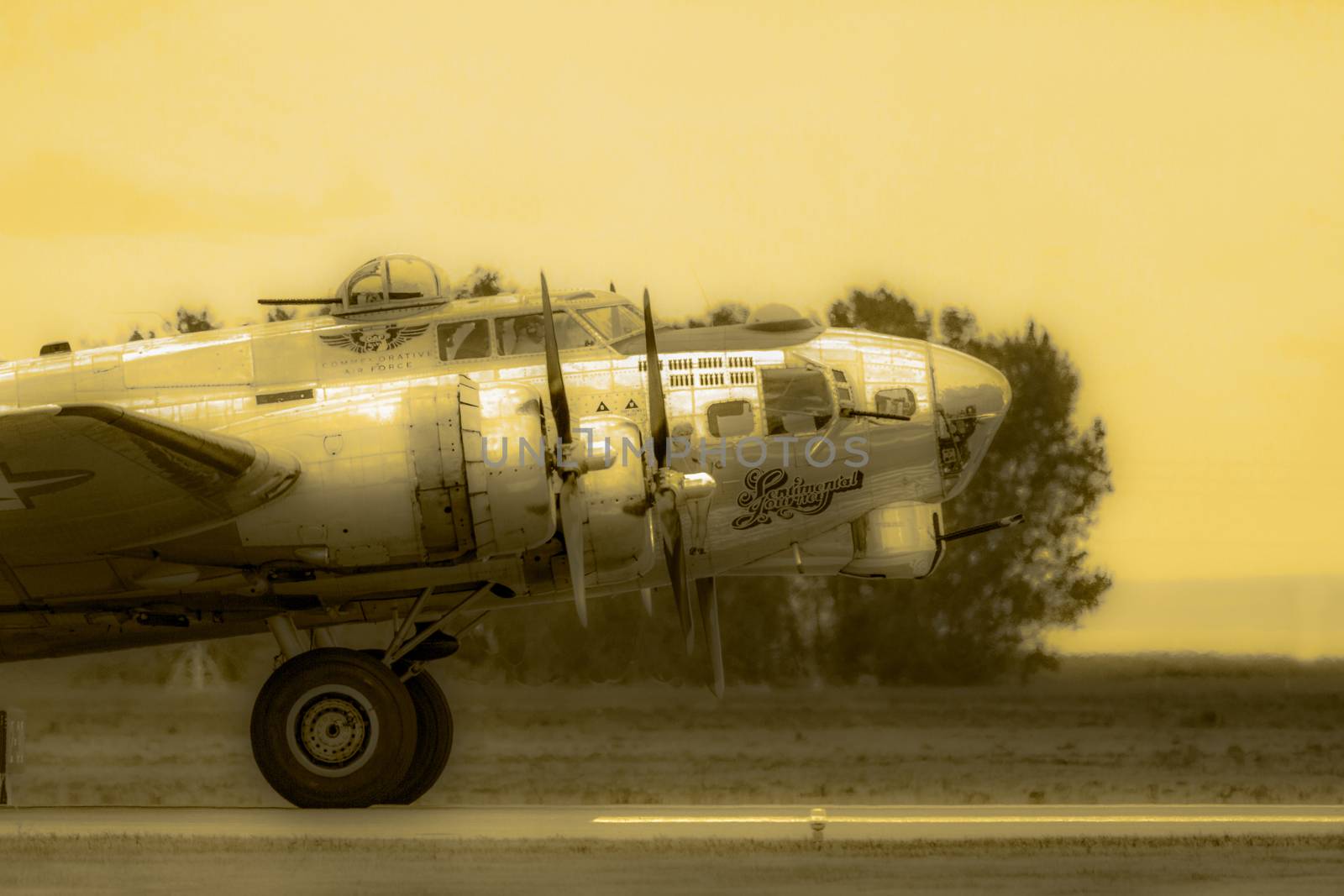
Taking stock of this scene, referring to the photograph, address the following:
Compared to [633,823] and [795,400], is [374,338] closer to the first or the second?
[795,400]

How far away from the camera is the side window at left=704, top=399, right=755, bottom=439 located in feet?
51.3

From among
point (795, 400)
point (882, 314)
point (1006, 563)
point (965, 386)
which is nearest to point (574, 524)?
point (795, 400)

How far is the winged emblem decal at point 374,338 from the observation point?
16.1 meters

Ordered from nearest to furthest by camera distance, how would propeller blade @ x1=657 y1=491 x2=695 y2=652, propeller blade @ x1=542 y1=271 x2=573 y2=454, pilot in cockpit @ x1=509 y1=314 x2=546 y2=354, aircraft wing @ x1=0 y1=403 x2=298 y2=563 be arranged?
aircraft wing @ x1=0 y1=403 x2=298 y2=563, propeller blade @ x1=542 y1=271 x2=573 y2=454, propeller blade @ x1=657 y1=491 x2=695 y2=652, pilot in cockpit @ x1=509 y1=314 x2=546 y2=354

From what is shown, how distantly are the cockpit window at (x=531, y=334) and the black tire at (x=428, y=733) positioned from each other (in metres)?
3.26

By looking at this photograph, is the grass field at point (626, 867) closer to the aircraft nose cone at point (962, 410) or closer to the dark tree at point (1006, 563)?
the aircraft nose cone at point (962, 410)

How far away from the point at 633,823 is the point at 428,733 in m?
2.93

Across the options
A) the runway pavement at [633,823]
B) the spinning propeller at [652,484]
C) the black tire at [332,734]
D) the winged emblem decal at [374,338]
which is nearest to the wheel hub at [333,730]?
the black tire at [332,734]

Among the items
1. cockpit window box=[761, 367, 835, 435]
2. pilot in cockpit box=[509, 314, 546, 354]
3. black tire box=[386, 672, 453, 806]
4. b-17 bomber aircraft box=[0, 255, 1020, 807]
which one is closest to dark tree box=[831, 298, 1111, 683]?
b-17 bomber aircraft box=[0, 255, 1020, 807]

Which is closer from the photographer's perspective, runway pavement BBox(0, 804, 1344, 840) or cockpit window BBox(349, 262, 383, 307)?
runway pavement BBox(0, 804, 1344, 840)

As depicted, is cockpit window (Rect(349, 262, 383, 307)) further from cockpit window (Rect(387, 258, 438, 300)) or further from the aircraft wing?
the aircraft wing

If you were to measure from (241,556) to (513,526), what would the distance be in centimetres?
236

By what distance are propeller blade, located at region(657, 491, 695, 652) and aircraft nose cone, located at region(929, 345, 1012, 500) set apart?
10.6 ft

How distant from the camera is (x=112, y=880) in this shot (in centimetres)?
1350
